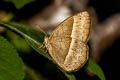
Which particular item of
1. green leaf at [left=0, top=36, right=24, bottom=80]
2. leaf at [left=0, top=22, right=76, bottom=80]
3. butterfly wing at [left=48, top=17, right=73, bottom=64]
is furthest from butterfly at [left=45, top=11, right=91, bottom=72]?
green leaf at [left=0, top=36, right=24, bottom=80]

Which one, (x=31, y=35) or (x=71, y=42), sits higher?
(x=31, y=35)

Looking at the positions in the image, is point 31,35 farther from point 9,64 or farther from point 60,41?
point 9,64

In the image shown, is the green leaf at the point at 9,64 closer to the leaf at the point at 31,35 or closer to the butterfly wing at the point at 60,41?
the leaf at the point at 31,35

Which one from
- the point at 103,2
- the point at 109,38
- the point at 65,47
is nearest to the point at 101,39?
the point at 109,38

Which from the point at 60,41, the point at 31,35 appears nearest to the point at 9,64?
the point at 31,35

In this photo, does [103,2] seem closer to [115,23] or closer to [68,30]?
[115,23]

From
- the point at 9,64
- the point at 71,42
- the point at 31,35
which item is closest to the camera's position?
the point at 9,64

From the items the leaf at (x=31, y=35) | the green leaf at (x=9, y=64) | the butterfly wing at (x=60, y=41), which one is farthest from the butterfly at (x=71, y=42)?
the green leaf at (x=9, y=64)
